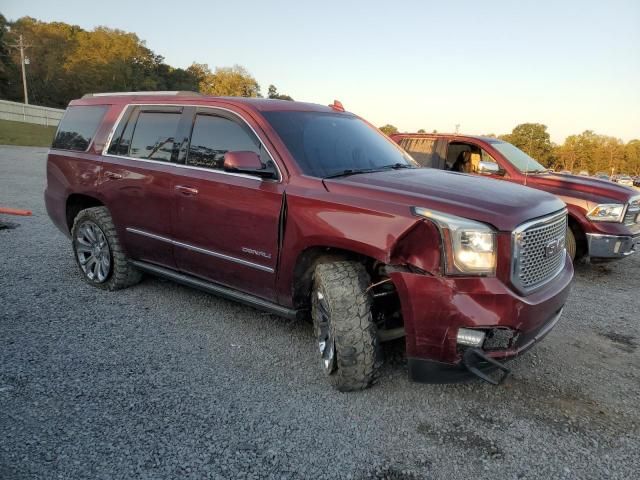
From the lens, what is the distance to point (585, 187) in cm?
638

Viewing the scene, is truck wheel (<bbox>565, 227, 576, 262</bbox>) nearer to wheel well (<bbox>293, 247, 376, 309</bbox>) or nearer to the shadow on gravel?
the shadow on gravel

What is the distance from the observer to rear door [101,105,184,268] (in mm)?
4152

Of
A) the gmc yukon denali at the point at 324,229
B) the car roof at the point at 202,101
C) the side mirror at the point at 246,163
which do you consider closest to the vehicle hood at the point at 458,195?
the gmc yukon denali at the point at 324,229

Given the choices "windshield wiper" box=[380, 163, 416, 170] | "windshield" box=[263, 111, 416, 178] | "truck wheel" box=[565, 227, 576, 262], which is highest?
"windshield" box=[263, 111, 416, 178]

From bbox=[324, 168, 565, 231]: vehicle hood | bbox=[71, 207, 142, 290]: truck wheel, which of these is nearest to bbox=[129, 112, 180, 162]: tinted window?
bbox=[71, 207, 142, 290]: truck wheel

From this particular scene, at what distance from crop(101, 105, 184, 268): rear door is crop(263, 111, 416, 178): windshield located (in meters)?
1.11

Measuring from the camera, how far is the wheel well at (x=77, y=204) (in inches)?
199

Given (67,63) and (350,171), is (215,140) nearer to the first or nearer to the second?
(350,171)

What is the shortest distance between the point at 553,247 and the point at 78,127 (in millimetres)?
4772

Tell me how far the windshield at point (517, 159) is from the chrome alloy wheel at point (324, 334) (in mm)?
5080

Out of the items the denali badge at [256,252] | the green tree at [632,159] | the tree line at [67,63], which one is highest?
the tree line at [67,63]

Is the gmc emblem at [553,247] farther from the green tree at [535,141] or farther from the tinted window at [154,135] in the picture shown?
the green tree at [535,141]

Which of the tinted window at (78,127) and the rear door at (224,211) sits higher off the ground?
the tinted window at (78,127)

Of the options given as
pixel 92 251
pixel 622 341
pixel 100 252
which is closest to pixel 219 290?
pixel 100 252
